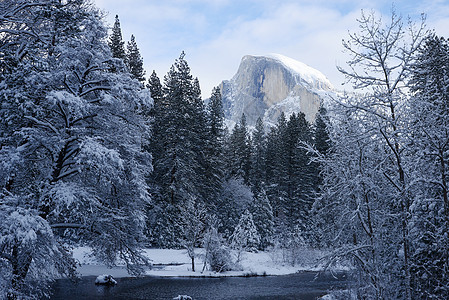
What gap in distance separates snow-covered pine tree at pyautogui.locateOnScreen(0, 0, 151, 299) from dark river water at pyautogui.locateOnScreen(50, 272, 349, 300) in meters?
10.6

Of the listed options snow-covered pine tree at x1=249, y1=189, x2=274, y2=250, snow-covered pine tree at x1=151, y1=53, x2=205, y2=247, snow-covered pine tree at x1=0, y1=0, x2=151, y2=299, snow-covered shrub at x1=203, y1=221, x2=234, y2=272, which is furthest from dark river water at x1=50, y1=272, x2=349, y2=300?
snow-covered pine tree at x1=249, y1=189, x2=274, y2=250

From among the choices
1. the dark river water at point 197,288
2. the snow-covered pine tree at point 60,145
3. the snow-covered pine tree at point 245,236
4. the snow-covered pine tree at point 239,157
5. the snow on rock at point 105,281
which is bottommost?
the dark river water at point 197,288

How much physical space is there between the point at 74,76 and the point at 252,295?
60.1 ft

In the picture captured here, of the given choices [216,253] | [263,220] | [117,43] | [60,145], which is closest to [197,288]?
[216,253]

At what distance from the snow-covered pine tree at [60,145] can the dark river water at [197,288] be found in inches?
416

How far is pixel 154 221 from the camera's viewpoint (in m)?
37.1

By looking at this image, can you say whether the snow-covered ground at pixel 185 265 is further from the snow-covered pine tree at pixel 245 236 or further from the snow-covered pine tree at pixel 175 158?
the snow-covered pine tree at pixel 175 158

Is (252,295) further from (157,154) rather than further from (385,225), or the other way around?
(157,154)

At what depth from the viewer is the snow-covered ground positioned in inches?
1206

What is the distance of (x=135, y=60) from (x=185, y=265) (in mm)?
25829

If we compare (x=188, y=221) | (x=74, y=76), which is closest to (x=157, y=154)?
(x=188, y=221)

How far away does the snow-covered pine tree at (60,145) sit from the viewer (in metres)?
9.54

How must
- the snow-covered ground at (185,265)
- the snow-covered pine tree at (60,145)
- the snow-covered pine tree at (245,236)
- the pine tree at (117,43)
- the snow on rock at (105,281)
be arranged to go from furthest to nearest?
the pine tree at (117,43), the snow-covered pine tree at (245,236), the snow-covered ground at (185,265), the snow on rock at (105,281), the snow-covered pine tree at (60,145)

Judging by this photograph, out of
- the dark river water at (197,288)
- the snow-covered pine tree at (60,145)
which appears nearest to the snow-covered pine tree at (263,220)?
the dark river water at (197,288)
